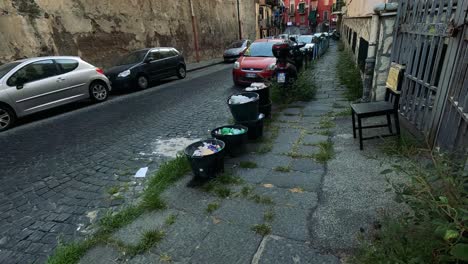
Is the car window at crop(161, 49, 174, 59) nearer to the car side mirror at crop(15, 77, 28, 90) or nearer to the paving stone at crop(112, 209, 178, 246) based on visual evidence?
the car side mirror at crop(15, 77, 28, 90)

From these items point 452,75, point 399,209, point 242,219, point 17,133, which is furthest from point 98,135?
point 452,75

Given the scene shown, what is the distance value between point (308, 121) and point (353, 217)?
9.42ft

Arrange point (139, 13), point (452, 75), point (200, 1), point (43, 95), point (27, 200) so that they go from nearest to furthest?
point (452, 75)
point (27, 200)
point (43, 95)
point (139, 13)
point (200, 1)

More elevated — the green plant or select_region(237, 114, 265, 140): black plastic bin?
the green plant

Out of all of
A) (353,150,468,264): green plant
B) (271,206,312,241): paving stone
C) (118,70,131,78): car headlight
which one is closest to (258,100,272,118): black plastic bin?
(271,206,312,241): paving stone

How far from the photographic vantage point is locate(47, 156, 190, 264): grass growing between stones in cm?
233

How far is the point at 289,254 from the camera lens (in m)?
2.12

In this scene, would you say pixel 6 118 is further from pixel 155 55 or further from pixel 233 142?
pixel 233 142

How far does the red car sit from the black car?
3413 millimetres

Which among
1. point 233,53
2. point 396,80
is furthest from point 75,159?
point 233,53

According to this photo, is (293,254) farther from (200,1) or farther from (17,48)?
(200,1)

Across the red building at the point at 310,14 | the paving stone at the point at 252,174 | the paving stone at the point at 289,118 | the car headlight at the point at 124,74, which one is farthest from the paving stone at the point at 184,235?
the red building at the point at 310,14

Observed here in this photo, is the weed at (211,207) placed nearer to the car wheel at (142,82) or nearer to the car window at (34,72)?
the car window at (34,72)

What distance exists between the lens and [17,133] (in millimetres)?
5863
